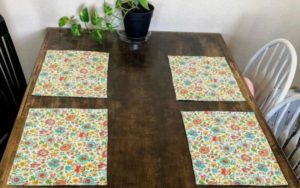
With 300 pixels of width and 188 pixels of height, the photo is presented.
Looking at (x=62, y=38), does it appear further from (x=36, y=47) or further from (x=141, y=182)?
(x=141, y=182)

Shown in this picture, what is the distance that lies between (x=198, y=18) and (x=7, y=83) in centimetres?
106

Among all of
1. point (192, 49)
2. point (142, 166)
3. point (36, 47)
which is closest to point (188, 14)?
point (192, 49)

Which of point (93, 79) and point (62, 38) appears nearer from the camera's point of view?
point (93, 79)

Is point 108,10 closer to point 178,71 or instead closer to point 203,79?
point 178,71

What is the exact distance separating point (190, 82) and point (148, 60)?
0.82ft

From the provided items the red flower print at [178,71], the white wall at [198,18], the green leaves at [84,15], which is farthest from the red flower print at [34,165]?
the white wall at [198,18]

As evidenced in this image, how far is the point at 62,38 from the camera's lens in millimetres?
1514

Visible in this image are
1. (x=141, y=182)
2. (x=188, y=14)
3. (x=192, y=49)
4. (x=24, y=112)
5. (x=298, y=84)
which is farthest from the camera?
(x=298, y=84)

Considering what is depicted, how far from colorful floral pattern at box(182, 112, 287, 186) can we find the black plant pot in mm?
558

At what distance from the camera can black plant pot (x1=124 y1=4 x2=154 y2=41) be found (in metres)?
1.42

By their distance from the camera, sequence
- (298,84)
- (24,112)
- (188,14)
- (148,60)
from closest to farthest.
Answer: (24,112) < (148,60) < (188,14) < (298,84)

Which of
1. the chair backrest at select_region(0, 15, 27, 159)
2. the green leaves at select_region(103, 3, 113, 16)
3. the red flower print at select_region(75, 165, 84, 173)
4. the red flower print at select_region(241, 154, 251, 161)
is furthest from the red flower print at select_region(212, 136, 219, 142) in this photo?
the chair backrest at select_region(0, 15, 27, 159)

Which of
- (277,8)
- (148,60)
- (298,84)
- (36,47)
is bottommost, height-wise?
(298,84)

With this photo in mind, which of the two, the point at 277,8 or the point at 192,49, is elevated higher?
the point at 277,8
